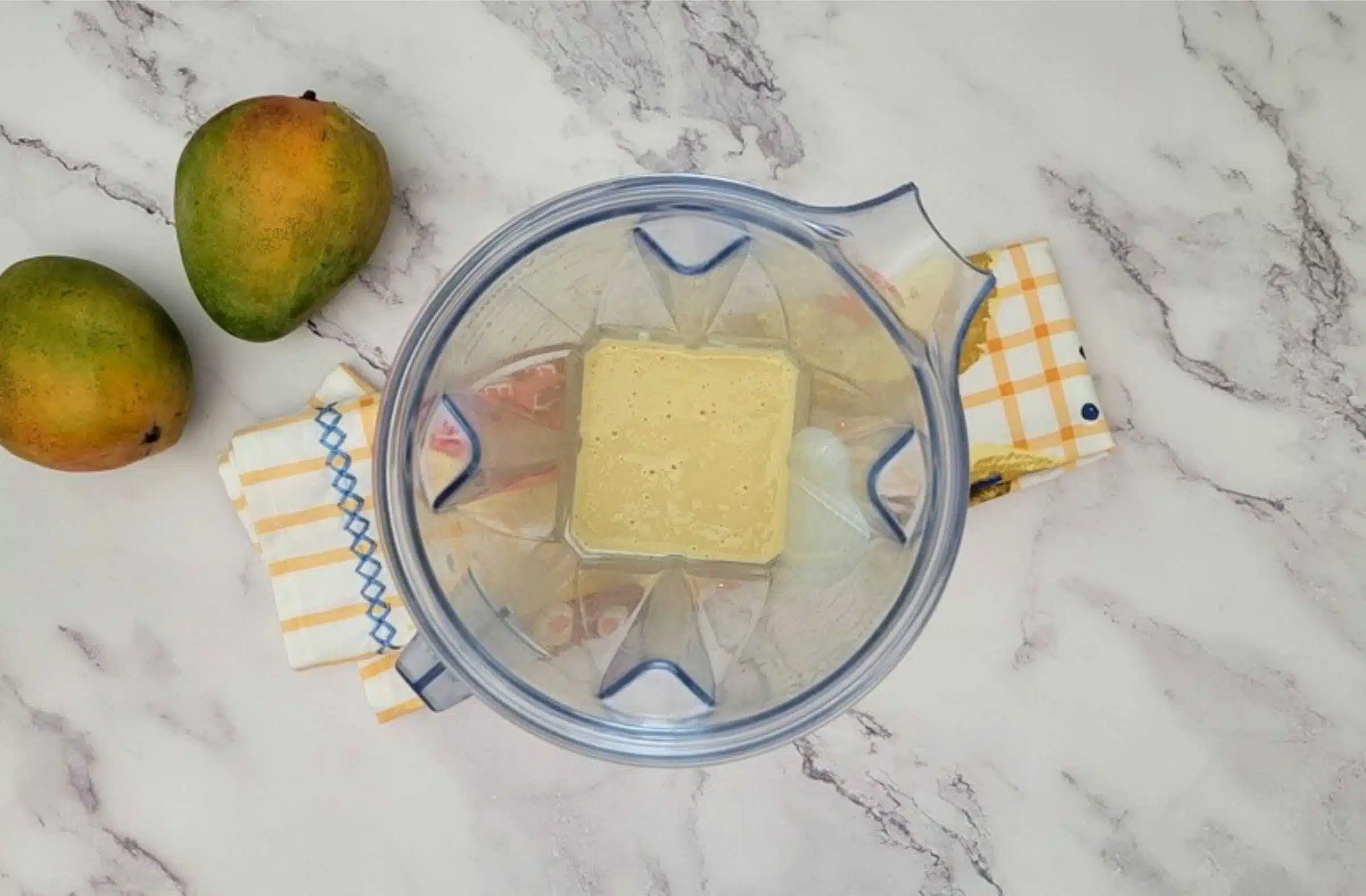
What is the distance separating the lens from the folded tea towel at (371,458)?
61 cm

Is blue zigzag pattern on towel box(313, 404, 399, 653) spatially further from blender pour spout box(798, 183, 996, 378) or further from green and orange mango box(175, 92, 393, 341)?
blender pour spout box(798, 183, 996, 378)

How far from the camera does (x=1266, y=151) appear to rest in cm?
64

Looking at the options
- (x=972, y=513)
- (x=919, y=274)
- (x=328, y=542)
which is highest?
(x=919, y=274)

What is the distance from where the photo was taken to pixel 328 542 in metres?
0.61

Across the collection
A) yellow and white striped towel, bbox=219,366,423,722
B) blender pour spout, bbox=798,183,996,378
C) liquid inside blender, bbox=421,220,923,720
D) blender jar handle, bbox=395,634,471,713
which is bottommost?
yellow and white striped towel, bbox=219,366,423,722

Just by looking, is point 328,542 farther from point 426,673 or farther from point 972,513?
point 972,513

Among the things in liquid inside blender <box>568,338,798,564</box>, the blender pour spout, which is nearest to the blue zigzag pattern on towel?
liquid inside blender <box>568,338,798,564</box>

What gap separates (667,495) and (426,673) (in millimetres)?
122

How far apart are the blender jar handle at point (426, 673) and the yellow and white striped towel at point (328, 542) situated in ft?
0.29

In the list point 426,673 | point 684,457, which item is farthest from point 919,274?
point 426,673

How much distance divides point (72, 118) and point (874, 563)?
17.9 inches

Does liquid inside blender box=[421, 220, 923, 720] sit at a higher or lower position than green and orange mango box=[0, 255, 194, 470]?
higher

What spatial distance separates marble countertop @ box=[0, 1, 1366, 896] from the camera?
635 millimetres

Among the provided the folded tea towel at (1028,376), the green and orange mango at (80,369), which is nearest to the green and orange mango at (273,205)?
the green and orange mango at (80,369)
